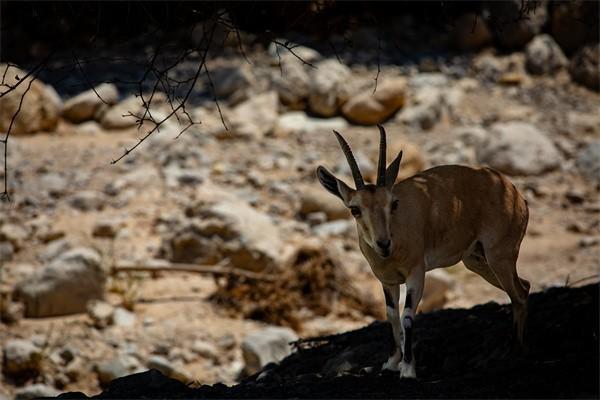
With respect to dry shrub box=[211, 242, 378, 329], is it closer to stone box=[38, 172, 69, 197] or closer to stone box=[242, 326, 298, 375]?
stone box=[242, 326, 298, 375]

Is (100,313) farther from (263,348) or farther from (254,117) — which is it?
(254,117)

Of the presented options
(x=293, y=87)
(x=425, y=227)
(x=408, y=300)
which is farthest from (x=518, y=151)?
(x=408, y=300)

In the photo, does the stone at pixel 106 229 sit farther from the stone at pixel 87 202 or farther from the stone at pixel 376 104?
the stone at pixel 376 104

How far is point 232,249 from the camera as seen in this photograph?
1104cm

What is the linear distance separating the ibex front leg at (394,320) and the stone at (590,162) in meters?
9.45

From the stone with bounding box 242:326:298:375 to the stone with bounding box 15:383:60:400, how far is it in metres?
1.92

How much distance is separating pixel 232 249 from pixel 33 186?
162 inches

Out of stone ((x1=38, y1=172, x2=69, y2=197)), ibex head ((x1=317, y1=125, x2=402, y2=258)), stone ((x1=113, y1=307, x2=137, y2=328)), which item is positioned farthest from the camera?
stone ((x1=38, y1=172, x2=69, y2=197))

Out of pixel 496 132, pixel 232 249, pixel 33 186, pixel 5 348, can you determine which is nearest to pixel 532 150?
pixel 496 132

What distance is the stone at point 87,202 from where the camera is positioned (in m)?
13.0

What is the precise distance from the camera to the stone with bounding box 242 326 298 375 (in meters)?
9.13

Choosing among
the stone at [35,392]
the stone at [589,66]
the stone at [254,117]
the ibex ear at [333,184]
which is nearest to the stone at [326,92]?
the stone at [254,117]

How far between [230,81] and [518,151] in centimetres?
548

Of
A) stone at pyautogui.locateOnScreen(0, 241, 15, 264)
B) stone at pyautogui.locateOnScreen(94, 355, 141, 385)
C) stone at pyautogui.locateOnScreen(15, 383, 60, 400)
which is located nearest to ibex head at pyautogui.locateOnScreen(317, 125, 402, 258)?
stone at pyautogui.locateOnScreen(94, 355, 141, 385)
